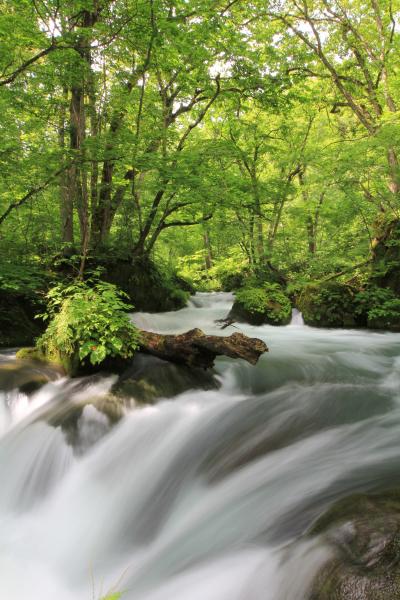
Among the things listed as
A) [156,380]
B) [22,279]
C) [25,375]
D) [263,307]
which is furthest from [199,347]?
[263,307]

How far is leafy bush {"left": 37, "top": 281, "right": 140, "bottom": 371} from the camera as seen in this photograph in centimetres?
436

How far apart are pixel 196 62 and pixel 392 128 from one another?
15.5ft

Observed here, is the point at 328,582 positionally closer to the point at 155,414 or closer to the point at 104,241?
the point at 155,414

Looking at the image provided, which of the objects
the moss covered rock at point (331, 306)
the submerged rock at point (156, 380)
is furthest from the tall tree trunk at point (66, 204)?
the moss covered rock at point (331, 306)

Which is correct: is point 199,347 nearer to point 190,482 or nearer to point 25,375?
point 190,482

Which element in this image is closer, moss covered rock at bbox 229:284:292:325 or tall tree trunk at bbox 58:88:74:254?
tall tree trunk at bbox 58:88:74:254

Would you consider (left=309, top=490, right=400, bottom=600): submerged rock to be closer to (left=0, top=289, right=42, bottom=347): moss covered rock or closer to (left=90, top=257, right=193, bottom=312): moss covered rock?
(left=0, top=289, right=42, bottom=347): moss covered rock

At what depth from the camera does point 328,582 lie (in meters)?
1.61

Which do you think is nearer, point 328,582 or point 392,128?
point 328,582

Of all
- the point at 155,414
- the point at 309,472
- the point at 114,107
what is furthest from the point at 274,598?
the point at 114,107

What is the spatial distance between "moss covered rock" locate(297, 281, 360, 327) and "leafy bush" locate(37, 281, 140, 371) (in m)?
6.28

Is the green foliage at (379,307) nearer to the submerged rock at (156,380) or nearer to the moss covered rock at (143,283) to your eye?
the moss covered rock at (143,283)

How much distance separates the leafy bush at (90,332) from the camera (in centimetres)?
436

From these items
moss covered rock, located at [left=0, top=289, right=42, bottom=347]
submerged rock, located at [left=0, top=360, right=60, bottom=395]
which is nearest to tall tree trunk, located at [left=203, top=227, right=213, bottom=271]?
moss covered rock, located at [left=0, top=289, right=42, bottom=347]
